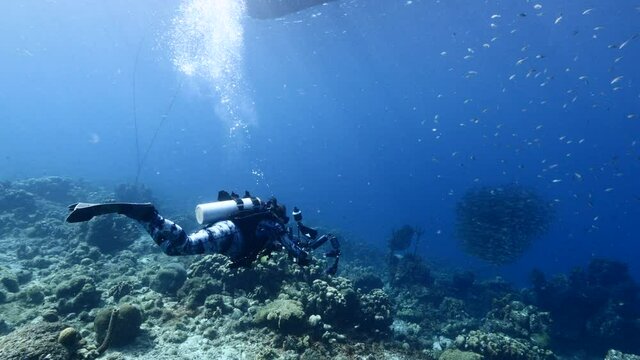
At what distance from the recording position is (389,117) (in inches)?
7333

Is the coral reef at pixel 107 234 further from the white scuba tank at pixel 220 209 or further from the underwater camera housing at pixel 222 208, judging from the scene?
the white scuba tank at pixel 220 209

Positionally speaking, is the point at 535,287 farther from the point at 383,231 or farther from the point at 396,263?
the point at 383,231

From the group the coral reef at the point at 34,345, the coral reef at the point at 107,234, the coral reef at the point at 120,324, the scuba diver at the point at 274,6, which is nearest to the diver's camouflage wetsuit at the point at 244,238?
the coral reef at the point at 34,345

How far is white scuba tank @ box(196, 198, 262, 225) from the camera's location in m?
5.62

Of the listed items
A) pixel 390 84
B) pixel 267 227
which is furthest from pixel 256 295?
pixel 390 84

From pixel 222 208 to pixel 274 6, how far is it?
3153cm

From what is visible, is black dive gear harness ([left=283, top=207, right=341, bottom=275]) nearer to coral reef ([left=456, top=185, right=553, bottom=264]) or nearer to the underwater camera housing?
the underwater camera housing

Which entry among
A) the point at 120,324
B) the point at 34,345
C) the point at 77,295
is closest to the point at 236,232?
the point at 34,345

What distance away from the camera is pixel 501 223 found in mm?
23109

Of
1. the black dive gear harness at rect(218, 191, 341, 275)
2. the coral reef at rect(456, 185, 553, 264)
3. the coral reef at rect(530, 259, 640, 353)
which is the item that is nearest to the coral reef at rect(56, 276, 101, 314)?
the black dive gear harness at rect(218, 191, 341, 275)

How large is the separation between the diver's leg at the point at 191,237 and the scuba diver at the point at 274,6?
29.5 metres

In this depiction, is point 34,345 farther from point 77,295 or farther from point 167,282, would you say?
point 167,282

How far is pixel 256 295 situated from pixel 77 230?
12.5 metres

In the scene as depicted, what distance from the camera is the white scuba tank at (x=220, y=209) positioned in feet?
18.4
